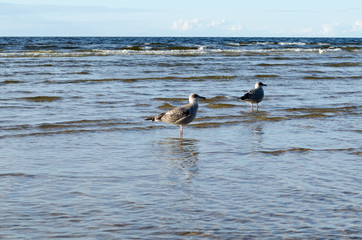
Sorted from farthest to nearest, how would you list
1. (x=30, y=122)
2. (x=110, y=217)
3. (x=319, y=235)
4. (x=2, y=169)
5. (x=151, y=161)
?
(x=30, y=122)
(x=151, y=161)
(x=2, y=169)
(x=110, y=217)
(x=319, y=235)

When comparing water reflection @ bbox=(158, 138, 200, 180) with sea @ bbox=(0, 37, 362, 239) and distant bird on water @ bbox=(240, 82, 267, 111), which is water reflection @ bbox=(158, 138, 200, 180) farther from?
distant bird on water @ bbox=(240, 82, 267, 111)

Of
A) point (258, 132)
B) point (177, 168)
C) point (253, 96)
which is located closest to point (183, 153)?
point (177, 168)

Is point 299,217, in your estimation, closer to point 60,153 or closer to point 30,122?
point 60,153

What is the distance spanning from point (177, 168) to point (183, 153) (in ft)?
4.04

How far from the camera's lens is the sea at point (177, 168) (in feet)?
19.6

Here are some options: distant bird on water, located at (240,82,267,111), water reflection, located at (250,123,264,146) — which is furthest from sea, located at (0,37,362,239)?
distant bird on water, located at (240,82,267,111)

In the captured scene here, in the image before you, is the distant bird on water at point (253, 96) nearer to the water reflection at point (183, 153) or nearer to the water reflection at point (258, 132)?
the water reflection at point (258, 132)

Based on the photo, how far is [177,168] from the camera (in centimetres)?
863

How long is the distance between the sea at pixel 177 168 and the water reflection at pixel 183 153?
3 cm

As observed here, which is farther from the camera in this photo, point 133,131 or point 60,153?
point 133,131

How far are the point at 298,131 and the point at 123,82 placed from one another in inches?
457

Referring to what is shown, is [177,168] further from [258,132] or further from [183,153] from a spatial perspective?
[258,132]

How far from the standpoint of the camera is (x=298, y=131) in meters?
12.0

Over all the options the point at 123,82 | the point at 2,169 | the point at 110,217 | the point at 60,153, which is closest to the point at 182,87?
the point at 123,82
